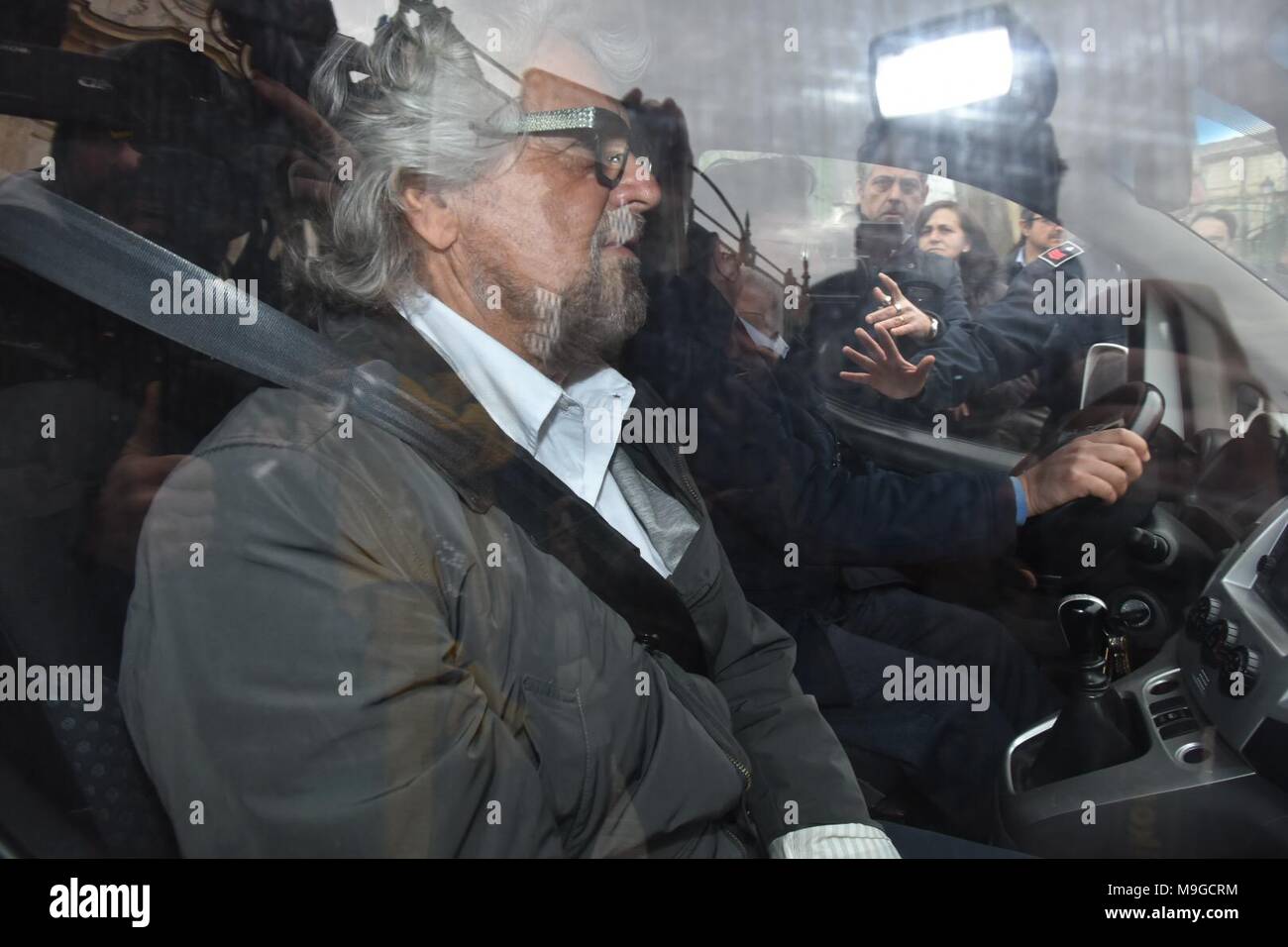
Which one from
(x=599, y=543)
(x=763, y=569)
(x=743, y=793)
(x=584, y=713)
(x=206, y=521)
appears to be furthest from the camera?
(x=763, y=569)

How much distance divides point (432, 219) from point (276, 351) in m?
0.32

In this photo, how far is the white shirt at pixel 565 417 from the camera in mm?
1473

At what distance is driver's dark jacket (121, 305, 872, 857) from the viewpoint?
3.74 ft

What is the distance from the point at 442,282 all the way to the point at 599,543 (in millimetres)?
421

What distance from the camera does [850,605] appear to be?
1.85m

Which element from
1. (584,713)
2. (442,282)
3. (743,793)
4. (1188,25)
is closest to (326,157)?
(442,282)

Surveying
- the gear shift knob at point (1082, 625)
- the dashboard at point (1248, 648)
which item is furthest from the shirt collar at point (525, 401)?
the dashboard at point (1248, 648)

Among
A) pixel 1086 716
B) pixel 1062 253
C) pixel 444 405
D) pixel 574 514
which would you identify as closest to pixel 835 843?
pixel 1086 716

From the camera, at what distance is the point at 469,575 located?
4.13 ft

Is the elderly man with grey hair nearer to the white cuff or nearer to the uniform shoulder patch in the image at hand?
the white cuff

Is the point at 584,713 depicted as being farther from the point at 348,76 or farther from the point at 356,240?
the point at 348,76

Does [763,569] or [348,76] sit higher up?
[348,76]

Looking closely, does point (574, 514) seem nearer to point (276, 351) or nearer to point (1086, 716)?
point (276, 351)

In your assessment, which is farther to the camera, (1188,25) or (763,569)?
(763,569)
